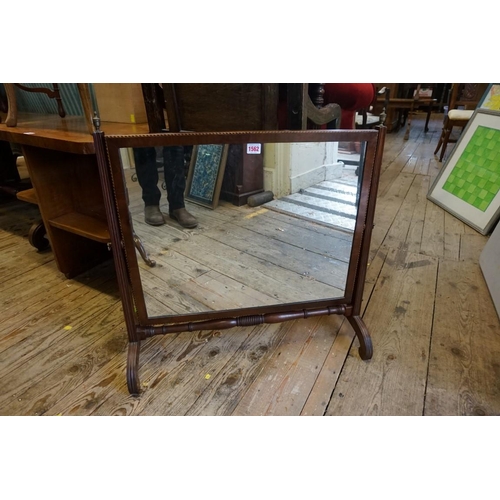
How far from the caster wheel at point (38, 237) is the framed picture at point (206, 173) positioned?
3.66ft

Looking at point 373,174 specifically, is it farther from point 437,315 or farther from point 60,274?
point 60,274

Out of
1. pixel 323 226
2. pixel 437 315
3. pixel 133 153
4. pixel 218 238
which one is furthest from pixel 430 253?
pixel 133 153

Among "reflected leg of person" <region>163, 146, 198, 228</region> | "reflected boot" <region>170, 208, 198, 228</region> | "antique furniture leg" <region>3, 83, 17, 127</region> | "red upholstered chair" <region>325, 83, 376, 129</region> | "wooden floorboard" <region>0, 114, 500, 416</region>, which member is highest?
"red upholstered chair" <region>325, 83, 376, 129</region>

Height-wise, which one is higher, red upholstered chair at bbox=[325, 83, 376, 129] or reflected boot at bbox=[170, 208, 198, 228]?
red upholstered chair at bbox=[325, 83, 376, 129]

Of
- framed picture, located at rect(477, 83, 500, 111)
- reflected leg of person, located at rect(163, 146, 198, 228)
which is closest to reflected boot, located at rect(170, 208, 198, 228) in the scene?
reflected leg of person, located at rect(163, 146, 198, 228)

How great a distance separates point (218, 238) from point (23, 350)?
736 mm

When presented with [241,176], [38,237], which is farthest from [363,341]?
[38,237]

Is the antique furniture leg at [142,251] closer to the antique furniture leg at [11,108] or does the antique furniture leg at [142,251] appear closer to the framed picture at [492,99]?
the antique furniture leg at [11,108]

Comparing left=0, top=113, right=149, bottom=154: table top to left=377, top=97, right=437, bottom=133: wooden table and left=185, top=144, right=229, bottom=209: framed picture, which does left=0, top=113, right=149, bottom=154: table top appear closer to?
Answer: left=185, top=144, right=229, bottom=209: framed picture

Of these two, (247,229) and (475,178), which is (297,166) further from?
(475,178)

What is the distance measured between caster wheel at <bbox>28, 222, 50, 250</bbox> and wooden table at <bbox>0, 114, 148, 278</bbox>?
7.5 inches

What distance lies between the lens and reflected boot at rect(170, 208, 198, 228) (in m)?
1.00

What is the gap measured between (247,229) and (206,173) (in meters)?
0.23

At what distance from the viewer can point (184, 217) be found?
3.32ft
